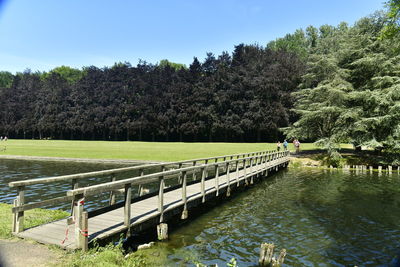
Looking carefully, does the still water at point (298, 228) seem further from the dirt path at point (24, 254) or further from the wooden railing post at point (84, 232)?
the dirt path at point (24, 254)

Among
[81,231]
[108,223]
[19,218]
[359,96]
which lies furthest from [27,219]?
[359,96]

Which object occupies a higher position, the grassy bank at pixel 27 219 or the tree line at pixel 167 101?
the tree line at pixel 167 101

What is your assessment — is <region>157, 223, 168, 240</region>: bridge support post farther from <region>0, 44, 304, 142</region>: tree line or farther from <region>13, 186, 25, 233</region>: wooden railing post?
<region>0, 44, 304, 142</region>: tree line

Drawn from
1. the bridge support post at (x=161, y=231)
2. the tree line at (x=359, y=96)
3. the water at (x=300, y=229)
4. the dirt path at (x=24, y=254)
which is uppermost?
the tree line at (x=359, y=96)

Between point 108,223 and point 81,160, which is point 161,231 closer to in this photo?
point 108,223

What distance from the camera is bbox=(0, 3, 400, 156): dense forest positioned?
105ft

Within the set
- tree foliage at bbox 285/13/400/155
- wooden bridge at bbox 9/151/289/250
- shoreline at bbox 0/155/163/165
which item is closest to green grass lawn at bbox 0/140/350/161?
shoreline at bbox 0/155/163/165

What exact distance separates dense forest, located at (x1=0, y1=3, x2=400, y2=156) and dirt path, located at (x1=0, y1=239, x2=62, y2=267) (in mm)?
18262

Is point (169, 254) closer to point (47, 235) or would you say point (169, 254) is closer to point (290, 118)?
point (47, 235)

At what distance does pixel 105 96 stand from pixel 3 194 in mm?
74925

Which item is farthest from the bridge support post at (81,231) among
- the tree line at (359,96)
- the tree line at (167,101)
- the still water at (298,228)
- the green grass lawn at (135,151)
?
the tree line at (167,101)

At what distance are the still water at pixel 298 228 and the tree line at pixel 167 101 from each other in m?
43.4

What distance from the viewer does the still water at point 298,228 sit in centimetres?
838

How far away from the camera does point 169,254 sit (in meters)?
8.20
